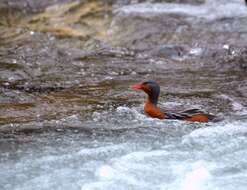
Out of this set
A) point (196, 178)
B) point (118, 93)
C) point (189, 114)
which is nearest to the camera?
point (196, 178)

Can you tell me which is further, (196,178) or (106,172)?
(106,172)

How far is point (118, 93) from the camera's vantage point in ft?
30.9

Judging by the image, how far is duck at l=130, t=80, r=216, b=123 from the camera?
8078 millimetres

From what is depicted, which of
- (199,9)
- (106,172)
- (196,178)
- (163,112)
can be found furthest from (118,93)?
(199,9)

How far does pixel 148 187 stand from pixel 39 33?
7.14 m

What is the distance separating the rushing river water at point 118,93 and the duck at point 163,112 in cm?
11

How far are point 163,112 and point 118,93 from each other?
1258 millimetres

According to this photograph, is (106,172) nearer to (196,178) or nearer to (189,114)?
(196,178)

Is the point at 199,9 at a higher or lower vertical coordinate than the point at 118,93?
higher

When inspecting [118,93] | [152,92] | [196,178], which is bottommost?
[118,93]

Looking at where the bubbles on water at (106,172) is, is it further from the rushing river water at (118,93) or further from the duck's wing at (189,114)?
the duck's wing at (189,114)

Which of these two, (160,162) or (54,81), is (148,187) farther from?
(54,81)

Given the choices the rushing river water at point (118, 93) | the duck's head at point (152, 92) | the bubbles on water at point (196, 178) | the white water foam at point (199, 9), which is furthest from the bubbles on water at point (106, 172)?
the white water foam at point (199, 9)

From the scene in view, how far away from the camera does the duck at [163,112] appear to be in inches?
318
